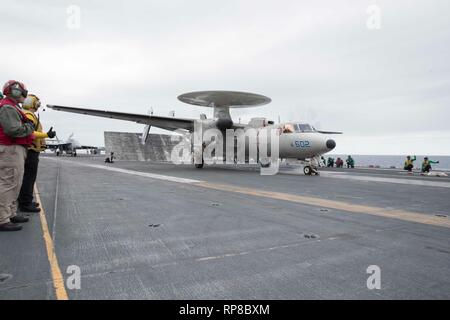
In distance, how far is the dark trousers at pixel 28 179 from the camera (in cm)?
561

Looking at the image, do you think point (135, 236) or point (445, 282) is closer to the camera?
point (445, 282)

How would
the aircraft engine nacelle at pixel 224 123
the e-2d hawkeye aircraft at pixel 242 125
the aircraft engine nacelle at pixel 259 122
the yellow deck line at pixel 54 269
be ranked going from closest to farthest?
the yellow deck line at pixel 54 269 < the e-2d hawkeye aircraft at pixel 242 125 < the aircraft engine nacelle at pixel 259 122 < the aircraft engine nacelle at pixel 224 123

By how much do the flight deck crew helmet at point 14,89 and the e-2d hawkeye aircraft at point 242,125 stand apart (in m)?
13.0

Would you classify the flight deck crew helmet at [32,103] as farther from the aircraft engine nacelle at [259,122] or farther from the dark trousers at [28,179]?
the aircraft engine nacelle at [259,122]

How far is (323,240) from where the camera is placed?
370 centimetres

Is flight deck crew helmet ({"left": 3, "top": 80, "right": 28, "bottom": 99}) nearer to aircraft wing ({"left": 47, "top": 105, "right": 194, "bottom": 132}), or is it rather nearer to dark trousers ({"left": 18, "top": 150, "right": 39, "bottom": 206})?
dark trousers ({"left": 18, "top": 150, "right": 39, "bottom": 206})

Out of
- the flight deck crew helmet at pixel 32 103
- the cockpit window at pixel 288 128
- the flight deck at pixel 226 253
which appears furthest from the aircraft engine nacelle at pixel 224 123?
the flight deck crew helmet at pixel 32 103

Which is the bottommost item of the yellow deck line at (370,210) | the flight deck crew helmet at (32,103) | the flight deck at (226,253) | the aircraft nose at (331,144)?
the yellow deck line at (370,210)

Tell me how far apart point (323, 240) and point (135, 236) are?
2.67m

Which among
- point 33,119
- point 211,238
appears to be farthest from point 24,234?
point 211,238

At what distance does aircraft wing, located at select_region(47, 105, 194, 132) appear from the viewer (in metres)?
17.6

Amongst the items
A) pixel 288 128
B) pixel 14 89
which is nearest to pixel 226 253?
pixel 14 89

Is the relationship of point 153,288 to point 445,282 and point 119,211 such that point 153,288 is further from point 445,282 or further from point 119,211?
point 119,211

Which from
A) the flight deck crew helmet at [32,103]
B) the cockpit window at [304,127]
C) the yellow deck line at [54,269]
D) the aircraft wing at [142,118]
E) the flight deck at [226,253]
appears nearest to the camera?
the yellow deck line at [54,269]
